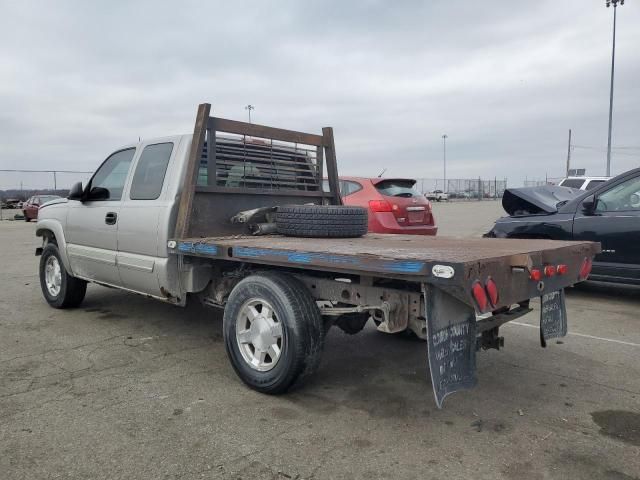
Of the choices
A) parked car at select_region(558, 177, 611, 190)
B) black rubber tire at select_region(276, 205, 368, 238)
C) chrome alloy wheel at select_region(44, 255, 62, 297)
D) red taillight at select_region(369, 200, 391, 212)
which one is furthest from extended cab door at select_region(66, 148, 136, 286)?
parked car at select_region(558, 177, 611, 190)

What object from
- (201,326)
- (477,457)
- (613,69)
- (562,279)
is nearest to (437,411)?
(477,457)

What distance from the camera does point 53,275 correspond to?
667 cm

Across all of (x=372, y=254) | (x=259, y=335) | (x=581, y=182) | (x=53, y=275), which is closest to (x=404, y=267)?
(x=372, y=254)

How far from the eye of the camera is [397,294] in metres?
3.38

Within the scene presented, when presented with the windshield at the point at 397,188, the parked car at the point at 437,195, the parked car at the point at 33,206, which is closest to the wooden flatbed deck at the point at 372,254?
the windshield at the point at 397,188

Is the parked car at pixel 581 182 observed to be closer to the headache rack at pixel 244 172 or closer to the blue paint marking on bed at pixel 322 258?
the headache rack at pixel 244 172

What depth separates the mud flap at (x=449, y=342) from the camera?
2.99 meters

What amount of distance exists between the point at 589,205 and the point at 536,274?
4235mm

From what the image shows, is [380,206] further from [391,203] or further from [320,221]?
[320,221]

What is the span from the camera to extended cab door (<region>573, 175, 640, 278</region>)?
21.4ft

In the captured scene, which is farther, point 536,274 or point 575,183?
point 575,183

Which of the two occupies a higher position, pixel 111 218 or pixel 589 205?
pixel 589 205

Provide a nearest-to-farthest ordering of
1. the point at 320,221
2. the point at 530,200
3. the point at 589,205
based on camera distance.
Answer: the point at 320,221 → the point at 589,205 → the point at 530,200

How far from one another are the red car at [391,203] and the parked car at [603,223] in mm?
1409
